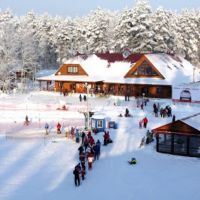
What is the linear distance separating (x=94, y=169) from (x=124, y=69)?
1396 inches

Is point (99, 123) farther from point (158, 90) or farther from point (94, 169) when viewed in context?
point (158, 90)

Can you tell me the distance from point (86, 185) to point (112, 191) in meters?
1.47

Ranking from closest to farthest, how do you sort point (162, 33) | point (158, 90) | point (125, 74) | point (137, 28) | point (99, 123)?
point (99, 123), point (158, 90), point (125, 74), point (137, 28), point (162, 33)

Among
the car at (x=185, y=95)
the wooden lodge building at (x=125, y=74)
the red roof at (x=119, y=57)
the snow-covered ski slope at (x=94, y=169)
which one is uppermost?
the red roof at (x=119, y=57)

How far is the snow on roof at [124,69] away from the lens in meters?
52.4

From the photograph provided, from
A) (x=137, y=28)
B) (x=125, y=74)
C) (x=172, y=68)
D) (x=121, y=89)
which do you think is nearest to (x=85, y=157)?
(x=121, y=89)

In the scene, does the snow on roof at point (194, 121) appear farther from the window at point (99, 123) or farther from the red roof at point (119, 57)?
the red roof at point (119, 57)

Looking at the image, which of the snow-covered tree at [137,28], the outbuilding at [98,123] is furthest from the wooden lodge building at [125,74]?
the outbuilding at [98,123]

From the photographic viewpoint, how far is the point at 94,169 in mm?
23219

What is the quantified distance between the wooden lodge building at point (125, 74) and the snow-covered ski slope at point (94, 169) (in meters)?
14.2

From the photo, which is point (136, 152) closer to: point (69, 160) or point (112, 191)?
point (69, 160)

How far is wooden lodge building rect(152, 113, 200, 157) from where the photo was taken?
25.4 metres

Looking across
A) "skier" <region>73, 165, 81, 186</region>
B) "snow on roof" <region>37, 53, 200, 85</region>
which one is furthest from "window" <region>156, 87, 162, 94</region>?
"skier" <region>73, 165, 81, 186</region>

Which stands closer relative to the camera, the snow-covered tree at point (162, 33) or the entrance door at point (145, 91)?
the entrance door at point (145, 91)
